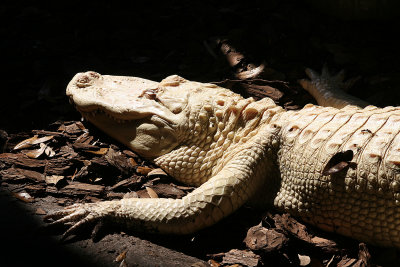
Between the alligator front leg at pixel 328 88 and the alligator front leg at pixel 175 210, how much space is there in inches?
61.7

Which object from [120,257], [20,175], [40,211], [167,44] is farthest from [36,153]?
[167,44]

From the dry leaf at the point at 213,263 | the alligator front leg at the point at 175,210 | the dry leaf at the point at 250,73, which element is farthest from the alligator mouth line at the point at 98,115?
the dry leaf at the point at 250,73

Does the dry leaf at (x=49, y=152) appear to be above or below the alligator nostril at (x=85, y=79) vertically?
below

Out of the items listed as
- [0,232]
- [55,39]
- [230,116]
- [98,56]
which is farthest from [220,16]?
[0,232]

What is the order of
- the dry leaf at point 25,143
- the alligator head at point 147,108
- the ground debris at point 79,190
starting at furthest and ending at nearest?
the dry leaf at point 25,143, the alligator head at point 147,108, the ground debris at point 79,190

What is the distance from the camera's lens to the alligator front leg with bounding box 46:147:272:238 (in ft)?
8.54

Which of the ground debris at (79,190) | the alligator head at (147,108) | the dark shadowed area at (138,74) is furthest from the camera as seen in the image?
the alligator head at (147,108)

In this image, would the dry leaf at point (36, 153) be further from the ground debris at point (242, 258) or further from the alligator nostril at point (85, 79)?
the ground debris at point (242, 258)

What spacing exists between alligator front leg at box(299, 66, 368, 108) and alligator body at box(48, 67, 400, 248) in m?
0.94

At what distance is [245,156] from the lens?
2.81m

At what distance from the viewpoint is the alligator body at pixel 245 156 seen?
243 centimetres

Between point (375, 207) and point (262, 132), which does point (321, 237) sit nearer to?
point (375, 207)

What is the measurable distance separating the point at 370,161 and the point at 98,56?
3200 mm

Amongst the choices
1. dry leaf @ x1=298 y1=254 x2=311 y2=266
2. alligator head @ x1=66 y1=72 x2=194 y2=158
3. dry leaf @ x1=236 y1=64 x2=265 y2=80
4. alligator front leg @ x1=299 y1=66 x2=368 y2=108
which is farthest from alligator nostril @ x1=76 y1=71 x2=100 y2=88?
dry leaf @ x1=298 y1=254 x2=311 y2=266
